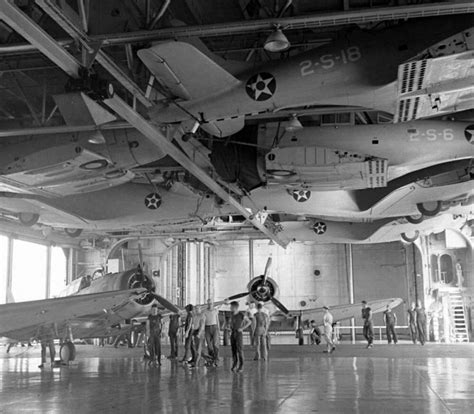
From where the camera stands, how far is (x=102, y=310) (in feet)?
44.0

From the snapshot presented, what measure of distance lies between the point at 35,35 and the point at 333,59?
438 centimetres

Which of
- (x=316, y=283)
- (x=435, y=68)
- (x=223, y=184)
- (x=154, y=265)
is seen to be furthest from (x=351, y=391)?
(x=316, y=283)

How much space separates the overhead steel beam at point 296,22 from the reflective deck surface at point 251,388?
4992 millimetres

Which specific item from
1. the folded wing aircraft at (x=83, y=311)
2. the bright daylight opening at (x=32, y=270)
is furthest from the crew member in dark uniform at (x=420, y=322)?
the bright daylight opening at (x=32, y=270)

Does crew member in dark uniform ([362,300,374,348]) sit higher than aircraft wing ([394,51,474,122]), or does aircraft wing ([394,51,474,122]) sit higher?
aircraft wing ([394,51,474,122])

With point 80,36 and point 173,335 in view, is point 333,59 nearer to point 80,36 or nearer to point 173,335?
point 80,36

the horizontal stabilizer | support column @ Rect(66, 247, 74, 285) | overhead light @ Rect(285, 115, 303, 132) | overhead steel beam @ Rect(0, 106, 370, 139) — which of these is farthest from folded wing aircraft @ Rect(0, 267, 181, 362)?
support column @ Rect(66, 247, 74, 285)

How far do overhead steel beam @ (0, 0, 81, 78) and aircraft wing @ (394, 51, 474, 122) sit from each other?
15.3 feet

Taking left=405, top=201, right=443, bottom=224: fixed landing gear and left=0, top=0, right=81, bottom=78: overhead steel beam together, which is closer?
left=0, top=0, right=81, bottom=78: overhead steel beam

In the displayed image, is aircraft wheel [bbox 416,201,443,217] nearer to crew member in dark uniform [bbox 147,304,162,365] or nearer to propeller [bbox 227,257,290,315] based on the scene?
propeller [bbox 227,257,290,315]

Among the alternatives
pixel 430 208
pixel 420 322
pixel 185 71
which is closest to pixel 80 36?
pixel 185 71

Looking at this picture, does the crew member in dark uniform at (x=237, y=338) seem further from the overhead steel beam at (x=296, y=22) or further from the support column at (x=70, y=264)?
the support column at (x=70, y=264)

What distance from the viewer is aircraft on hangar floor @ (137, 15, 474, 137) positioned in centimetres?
825

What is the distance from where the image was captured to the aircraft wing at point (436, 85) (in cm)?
823
